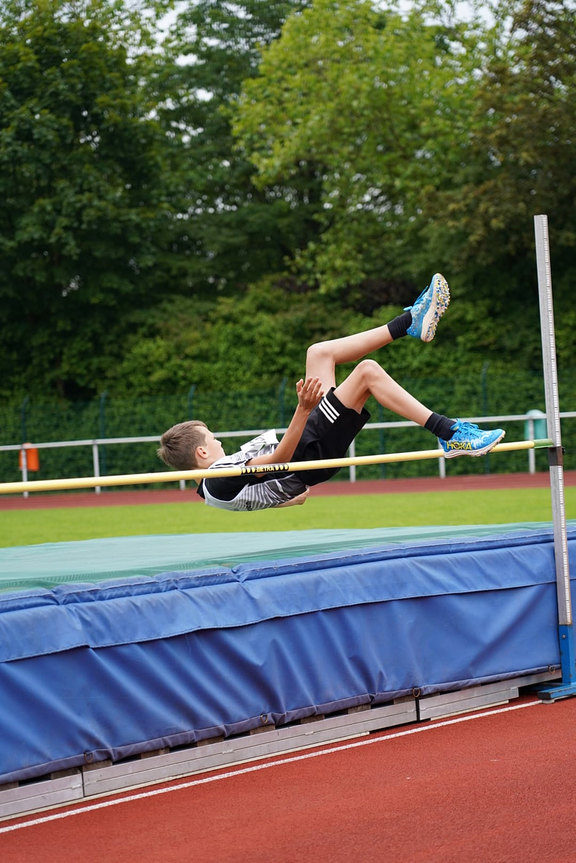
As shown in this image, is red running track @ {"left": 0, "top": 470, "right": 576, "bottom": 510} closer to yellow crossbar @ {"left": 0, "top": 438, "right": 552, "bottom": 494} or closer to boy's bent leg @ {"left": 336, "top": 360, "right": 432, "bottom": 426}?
boy's bent leg @ {"left": 336, "top": 360, "right": 432, "bottom": 426}

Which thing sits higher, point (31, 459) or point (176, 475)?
point (176, 475)

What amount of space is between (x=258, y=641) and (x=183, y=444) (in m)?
1.14

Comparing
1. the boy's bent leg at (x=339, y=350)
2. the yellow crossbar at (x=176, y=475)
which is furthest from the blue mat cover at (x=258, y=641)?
the boy's bent leg at (x=339, y=350)

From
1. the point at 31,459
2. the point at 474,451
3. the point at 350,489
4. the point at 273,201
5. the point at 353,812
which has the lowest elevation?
the point at 350,489

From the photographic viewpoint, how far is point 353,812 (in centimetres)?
352

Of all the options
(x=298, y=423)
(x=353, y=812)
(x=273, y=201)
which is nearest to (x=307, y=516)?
(x=298, y=423)

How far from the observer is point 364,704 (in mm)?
4543

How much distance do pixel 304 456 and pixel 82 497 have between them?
51.6ft

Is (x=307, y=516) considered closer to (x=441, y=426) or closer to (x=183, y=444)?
(x=183, y=444)

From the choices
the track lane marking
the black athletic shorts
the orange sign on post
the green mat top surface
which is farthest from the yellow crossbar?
the orange sign on post

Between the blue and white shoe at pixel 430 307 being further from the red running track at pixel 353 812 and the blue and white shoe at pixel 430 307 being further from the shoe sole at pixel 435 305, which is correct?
the red running track at pixel 353 812

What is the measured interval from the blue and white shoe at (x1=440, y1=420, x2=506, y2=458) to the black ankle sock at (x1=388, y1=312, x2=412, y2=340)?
50cm

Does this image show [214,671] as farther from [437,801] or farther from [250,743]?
[437,801]

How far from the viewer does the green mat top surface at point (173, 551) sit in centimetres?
441
